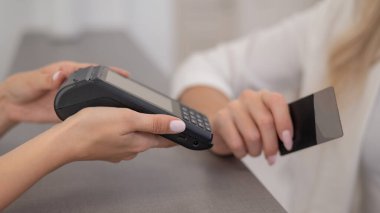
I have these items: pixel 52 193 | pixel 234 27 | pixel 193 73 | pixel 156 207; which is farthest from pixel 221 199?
pixel 234 27

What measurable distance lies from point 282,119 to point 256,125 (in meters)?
0.04

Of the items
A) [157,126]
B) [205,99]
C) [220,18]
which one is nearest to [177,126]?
[157,126]

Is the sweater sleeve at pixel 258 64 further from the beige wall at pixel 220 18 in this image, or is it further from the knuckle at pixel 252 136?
the beige wall at pixel 220 18

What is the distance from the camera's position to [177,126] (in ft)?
1.28

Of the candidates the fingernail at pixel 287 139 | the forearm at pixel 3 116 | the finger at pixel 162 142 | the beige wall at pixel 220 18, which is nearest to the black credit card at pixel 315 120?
the fingernail at pixel 287 139

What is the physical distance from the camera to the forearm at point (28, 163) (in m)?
0.35

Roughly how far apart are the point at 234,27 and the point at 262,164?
960 mm

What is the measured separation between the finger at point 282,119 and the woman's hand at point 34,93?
23 cm

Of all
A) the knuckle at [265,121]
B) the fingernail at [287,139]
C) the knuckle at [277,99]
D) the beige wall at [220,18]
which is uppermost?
the knuckle at [277,99]

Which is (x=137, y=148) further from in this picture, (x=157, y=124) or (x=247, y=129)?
(x=247, y=129)

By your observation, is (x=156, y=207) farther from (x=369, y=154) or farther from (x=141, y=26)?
(x=141, y=26)

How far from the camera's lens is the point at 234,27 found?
169 centimetres

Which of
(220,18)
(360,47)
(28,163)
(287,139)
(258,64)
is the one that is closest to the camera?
(28,163)

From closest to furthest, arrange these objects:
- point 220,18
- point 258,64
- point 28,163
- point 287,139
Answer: point 28,163 < point 287,139 < point 258,64 < point 220,18
